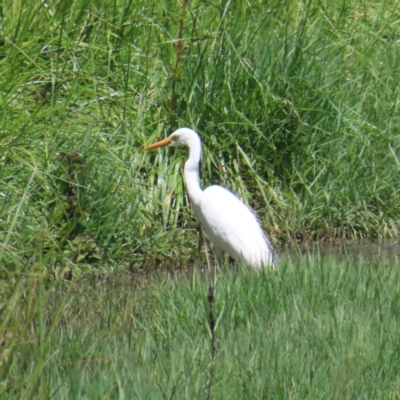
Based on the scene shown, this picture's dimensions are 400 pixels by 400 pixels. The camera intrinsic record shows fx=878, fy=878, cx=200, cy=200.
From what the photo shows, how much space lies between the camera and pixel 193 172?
5.61 metres

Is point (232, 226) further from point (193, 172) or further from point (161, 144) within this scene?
point (161, 144)

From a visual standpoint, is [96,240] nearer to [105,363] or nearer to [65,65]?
[65,65]

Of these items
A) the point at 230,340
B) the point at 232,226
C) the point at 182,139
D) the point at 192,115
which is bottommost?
the point at 232,226

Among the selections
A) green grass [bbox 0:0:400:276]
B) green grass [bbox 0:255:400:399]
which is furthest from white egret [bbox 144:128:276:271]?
green grass [bbox 0:255:400:399]

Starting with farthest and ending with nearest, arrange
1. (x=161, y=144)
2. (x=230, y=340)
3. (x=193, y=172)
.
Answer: (x=161, y=144) → (x=193, y=172) → (x=230, y=340)

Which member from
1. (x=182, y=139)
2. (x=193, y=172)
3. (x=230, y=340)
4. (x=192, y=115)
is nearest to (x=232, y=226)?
(x=193, y=172)

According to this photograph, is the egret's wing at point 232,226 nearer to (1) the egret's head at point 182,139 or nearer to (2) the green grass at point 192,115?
(1) the egret's head at point 182,139

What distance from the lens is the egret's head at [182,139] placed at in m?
5.58

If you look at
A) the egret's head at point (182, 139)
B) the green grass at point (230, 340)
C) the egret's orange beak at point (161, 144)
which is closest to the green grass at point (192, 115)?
the egret's orange beak at point (161, 144)

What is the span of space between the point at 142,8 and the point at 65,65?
1.14 m

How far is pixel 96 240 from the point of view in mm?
5578

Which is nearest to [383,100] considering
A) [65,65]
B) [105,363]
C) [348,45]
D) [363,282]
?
[348,45]

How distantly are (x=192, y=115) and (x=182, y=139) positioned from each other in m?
0.76

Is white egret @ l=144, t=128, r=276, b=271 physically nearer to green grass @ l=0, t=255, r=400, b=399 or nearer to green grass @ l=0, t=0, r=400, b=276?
green grass @ l=0, t=0, r=400, b=276
